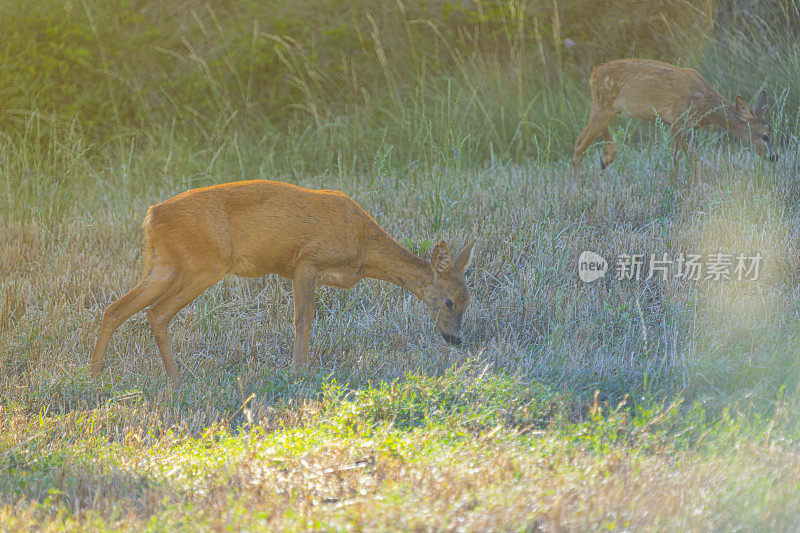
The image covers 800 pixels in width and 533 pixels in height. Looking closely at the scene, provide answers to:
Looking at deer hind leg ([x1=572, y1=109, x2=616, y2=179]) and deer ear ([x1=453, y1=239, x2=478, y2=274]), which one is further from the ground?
deer ear ([x1=453, y1=239, x2=478, y2=274])

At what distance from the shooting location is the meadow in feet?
11.7

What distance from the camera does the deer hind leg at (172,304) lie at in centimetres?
563

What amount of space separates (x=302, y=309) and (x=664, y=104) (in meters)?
5.12

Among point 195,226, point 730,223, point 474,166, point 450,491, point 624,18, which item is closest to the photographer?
point 450,491

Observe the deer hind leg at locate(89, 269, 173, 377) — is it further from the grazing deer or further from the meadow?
the grazing deer

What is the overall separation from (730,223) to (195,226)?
4514 millimetres

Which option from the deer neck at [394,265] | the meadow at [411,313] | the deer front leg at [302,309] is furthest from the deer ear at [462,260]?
the deer front leg at [302,309]

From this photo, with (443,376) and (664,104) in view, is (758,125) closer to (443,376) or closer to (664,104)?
(664,104)

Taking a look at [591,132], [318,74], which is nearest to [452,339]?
[591,132]

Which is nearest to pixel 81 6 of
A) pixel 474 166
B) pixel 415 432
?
pixel 474 166

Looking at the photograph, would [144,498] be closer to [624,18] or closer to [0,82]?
[0,82]

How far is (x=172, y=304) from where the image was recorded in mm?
5652

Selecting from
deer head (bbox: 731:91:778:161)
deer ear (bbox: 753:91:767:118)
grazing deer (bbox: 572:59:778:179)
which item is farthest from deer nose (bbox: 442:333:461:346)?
deer ear (bbox: 753:91:767:118)

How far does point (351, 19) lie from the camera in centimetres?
1366
